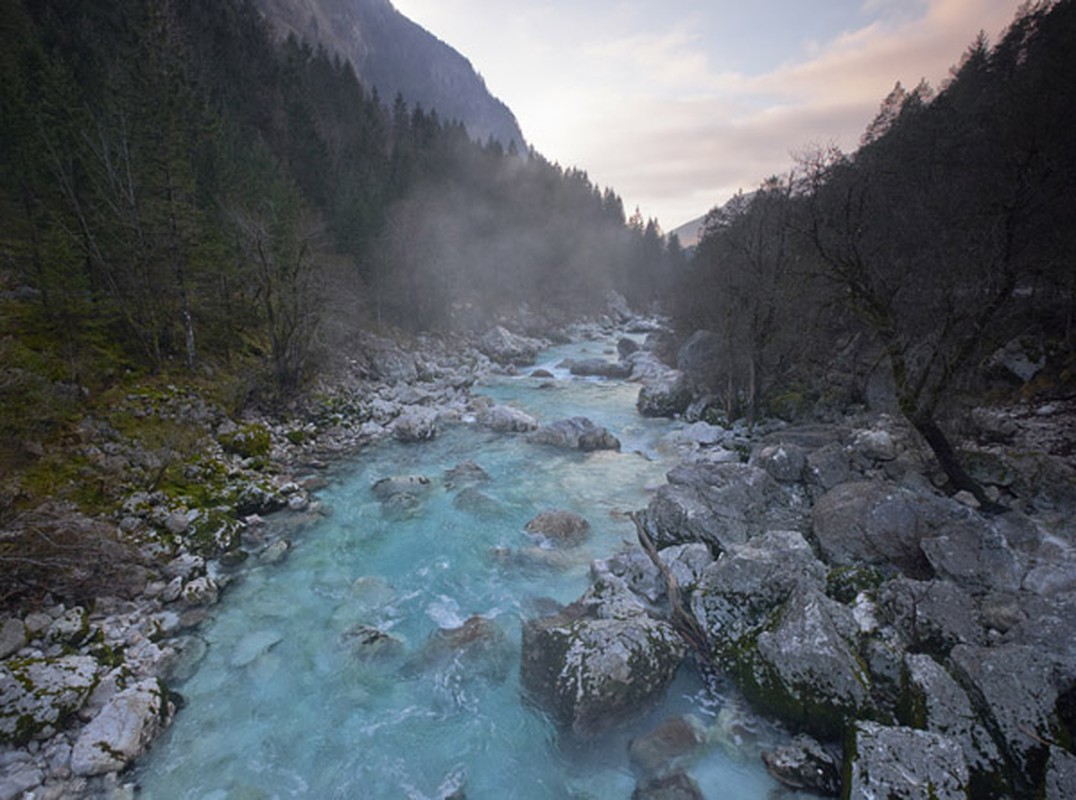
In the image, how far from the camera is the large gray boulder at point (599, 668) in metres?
6.68

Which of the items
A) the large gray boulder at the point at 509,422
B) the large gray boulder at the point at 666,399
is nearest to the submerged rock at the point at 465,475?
the large gray boulder at the point at 509,422

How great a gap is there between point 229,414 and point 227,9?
54.7 meters

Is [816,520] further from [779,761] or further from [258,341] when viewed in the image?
[258,341]

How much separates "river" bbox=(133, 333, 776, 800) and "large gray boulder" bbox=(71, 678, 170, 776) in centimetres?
27

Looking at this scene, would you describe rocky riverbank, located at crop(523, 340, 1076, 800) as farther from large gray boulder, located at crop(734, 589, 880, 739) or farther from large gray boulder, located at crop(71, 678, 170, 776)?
large gray boulder, located at crop(71, 678, 170, 776)

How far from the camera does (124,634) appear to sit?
784cm

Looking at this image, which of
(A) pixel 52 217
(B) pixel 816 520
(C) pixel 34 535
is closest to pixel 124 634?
(C) pixel 34 535

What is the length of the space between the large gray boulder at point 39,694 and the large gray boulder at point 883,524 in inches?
513

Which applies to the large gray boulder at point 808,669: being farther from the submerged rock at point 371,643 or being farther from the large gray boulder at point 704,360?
the large gray boulder at point 704,360

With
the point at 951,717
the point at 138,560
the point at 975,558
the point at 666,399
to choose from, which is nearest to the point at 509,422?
the point at 666,399

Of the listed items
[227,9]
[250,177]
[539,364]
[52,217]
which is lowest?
[539,364]

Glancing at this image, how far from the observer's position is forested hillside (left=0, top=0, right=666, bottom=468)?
49.2 feet

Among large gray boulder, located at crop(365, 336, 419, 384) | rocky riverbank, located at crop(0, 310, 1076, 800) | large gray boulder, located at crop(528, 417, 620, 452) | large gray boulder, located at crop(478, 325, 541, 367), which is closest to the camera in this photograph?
rocky riverbank, located at crop(0, 310, 1076, 800)

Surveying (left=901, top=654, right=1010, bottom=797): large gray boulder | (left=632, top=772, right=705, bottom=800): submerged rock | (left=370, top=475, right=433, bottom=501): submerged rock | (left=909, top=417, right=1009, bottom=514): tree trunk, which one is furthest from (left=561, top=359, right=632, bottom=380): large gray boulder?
(left=632, top=772, right=705, bottom=800): submerged rock
